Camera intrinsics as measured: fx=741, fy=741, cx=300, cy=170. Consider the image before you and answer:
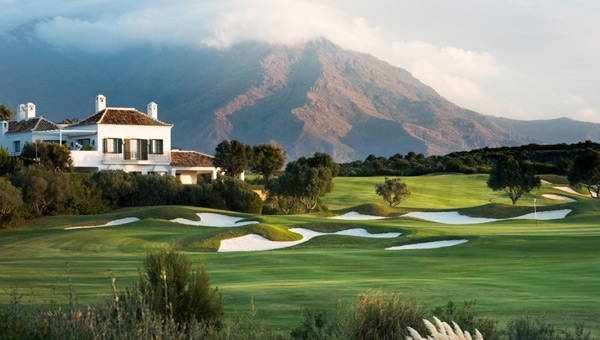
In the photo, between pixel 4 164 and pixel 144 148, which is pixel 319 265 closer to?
pixel 4 164

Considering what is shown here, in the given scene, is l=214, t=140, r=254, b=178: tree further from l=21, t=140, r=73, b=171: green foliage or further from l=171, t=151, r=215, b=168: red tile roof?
l=21, t=140, r=73, b=171: green foliage

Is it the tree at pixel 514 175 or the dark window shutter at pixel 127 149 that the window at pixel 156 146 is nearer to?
the dark window shutter at pixel 127 149

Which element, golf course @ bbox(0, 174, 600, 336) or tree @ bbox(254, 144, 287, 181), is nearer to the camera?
golf course @ bbox(0, 174, 600, 336)

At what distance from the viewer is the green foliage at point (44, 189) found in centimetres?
Result: 4231

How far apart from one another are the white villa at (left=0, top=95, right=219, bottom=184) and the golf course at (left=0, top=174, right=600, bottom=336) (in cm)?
1977

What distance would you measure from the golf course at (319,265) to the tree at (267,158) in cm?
2072

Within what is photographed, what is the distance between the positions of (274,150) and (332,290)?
168 feet

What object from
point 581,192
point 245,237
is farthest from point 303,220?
point 581,192

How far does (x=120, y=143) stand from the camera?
62.0 m

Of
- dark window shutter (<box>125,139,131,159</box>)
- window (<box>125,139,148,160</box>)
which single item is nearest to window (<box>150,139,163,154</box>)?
window (<box>125,139,148,160</box>)

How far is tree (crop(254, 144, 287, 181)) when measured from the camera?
2518 inches

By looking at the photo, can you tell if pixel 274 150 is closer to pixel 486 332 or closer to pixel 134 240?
pixel 134 240

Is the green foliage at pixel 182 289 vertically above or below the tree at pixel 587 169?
below

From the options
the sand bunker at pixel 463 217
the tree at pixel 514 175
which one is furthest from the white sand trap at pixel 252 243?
the tree at pixel 514 175
